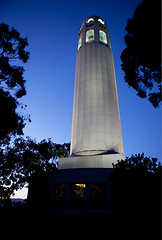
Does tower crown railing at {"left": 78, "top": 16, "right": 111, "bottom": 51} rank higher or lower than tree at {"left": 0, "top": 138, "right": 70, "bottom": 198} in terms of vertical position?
higher

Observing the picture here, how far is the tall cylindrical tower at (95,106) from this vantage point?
23516mm

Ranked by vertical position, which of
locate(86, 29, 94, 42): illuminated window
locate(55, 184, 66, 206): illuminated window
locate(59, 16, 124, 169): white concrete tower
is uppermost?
locate(86, 29, 94, 42): illuminated window

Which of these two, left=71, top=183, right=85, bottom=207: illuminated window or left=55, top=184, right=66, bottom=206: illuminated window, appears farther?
left=55, top=184, right=66, bottom=206: illuminated window

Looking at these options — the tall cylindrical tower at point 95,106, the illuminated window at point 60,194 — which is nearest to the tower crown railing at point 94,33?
the tall cylindrical tower at point 95,106

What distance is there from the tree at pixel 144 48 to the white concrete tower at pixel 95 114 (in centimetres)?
983

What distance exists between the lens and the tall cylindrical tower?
23516 mm

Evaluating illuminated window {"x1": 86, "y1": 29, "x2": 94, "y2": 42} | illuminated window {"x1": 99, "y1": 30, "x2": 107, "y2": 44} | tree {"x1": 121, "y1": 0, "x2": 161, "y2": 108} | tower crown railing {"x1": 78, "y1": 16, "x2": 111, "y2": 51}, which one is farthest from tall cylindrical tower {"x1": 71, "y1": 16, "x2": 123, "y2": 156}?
tree {"x1": 121, "y1": 0, "x2": 161, "y2": 108}

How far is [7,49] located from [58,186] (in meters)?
17.2

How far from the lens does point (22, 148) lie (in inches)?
1068

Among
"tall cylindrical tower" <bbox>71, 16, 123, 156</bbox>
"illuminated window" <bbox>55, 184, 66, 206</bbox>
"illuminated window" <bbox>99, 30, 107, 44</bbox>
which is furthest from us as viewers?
"illuminated window" <bbox>99, 30, 107, 44</bbox>

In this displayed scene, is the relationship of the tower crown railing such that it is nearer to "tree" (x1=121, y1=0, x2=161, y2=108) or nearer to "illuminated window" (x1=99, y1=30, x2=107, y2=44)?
"illuminated window" (x1=99, y1=30, x2=107, y2=44)

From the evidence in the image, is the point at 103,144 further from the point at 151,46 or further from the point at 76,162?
the point at 151,46

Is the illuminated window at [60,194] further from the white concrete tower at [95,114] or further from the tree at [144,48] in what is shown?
the tree at [144,48]

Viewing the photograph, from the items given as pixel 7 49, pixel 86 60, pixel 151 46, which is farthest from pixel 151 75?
pixel 86 60
